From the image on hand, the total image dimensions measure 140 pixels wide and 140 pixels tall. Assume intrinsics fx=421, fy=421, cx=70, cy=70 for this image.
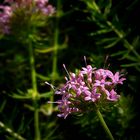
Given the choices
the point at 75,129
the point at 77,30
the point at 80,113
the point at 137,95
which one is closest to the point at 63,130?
the point at 75,129

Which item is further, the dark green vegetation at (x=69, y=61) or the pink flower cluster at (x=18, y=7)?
the pink flower cluster at (x=18, y=7)

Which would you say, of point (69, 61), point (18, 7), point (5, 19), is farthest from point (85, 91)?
point (69, 61)

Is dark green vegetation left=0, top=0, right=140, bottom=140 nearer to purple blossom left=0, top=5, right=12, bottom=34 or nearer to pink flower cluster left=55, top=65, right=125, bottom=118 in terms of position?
purple blossom left=0, top=5, right=12, bottom=34

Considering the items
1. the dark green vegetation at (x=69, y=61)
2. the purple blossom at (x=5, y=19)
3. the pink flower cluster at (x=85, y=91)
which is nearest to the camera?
the pink flower cluster at (x=85, y=91)

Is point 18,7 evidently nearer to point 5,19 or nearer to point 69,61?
point 5,19

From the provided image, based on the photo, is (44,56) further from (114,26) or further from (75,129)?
(114,26)

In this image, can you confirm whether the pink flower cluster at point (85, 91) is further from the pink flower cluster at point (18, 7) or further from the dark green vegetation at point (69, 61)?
the pink flower cluster at point (18, 7)

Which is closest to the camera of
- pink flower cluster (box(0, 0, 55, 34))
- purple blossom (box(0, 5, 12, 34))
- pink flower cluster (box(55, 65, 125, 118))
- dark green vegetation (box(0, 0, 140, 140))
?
pink flower cluster (box(55, 65, 125, 118))

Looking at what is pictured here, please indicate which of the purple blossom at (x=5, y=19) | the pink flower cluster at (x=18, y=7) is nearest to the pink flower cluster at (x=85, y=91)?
the pink flower cluster at (x=18, y=7)

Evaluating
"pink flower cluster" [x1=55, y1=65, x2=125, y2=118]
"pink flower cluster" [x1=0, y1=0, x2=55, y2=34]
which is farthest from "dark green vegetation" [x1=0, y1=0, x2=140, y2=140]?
"pink flower cluster" [x1=55, y1=65, x2=125, y2=118]
